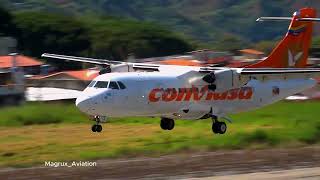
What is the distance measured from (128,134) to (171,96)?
8.65 feet

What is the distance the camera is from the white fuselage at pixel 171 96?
93.1 feet

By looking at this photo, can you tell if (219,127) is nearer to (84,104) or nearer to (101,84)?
(101,84)

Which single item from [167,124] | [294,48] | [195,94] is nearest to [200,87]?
[195,94]

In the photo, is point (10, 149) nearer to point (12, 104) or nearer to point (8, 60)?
point (12, 104)

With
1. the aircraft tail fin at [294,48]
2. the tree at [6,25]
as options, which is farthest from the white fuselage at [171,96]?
the tree at [6,25]

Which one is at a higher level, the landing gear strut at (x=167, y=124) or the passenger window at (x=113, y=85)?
the passenger window at (x=113, y=85)

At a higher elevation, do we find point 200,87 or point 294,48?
point 294,48

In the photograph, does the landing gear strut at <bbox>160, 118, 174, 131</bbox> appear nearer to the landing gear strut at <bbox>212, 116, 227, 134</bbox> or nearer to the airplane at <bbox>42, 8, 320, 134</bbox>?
the airplane at <bbox>42, 8, 320, 134</bbox>

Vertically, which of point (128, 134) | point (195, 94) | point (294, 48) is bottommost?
point (128, 134)

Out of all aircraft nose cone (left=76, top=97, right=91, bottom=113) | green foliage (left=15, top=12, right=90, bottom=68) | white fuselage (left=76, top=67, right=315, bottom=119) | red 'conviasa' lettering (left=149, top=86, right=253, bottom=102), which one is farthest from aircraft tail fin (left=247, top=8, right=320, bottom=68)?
green foliage (left=15, top=12, right=90, bottom=68)

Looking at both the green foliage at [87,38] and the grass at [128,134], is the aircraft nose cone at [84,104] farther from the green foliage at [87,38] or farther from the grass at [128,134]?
the green foliage at [87,38]

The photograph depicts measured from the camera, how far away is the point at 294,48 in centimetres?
3484

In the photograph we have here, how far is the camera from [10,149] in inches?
1057

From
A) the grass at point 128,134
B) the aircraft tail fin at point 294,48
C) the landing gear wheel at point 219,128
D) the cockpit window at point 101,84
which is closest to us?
the grass at point 128,134
